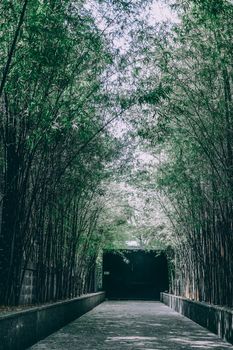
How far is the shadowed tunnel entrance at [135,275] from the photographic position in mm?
24359

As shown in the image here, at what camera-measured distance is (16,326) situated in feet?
16.9

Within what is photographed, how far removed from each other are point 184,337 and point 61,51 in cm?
423

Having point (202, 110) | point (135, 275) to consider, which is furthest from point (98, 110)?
point (135, 275)

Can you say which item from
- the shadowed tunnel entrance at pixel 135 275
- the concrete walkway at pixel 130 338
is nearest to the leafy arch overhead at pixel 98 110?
the concrete walkway at pixel 130 338

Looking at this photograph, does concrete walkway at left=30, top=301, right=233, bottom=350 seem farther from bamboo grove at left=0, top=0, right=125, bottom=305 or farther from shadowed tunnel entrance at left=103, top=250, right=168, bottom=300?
shadowed tunnel entrance at left=103, top=250, right=168, bottom=300

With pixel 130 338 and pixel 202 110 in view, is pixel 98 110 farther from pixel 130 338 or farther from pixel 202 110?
pixel 130 338

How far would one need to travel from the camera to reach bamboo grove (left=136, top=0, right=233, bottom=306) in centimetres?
660

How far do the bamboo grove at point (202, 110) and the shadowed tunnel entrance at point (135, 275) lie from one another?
1469cm

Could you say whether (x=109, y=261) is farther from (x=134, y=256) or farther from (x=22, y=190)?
(x=22, y=190)

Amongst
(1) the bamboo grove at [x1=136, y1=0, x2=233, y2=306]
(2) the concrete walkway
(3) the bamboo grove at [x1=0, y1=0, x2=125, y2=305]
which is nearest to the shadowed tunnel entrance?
(1) the bamboo grove at [x1=136, y1=0, x2=233, y2=306]

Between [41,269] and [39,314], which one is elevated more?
[41,269]

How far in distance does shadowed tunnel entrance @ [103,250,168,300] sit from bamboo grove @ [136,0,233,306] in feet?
48.2

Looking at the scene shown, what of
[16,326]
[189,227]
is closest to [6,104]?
[16,326]

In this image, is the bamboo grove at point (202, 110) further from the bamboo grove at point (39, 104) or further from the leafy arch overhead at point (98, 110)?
the bamboo grove at point (39, 104)
